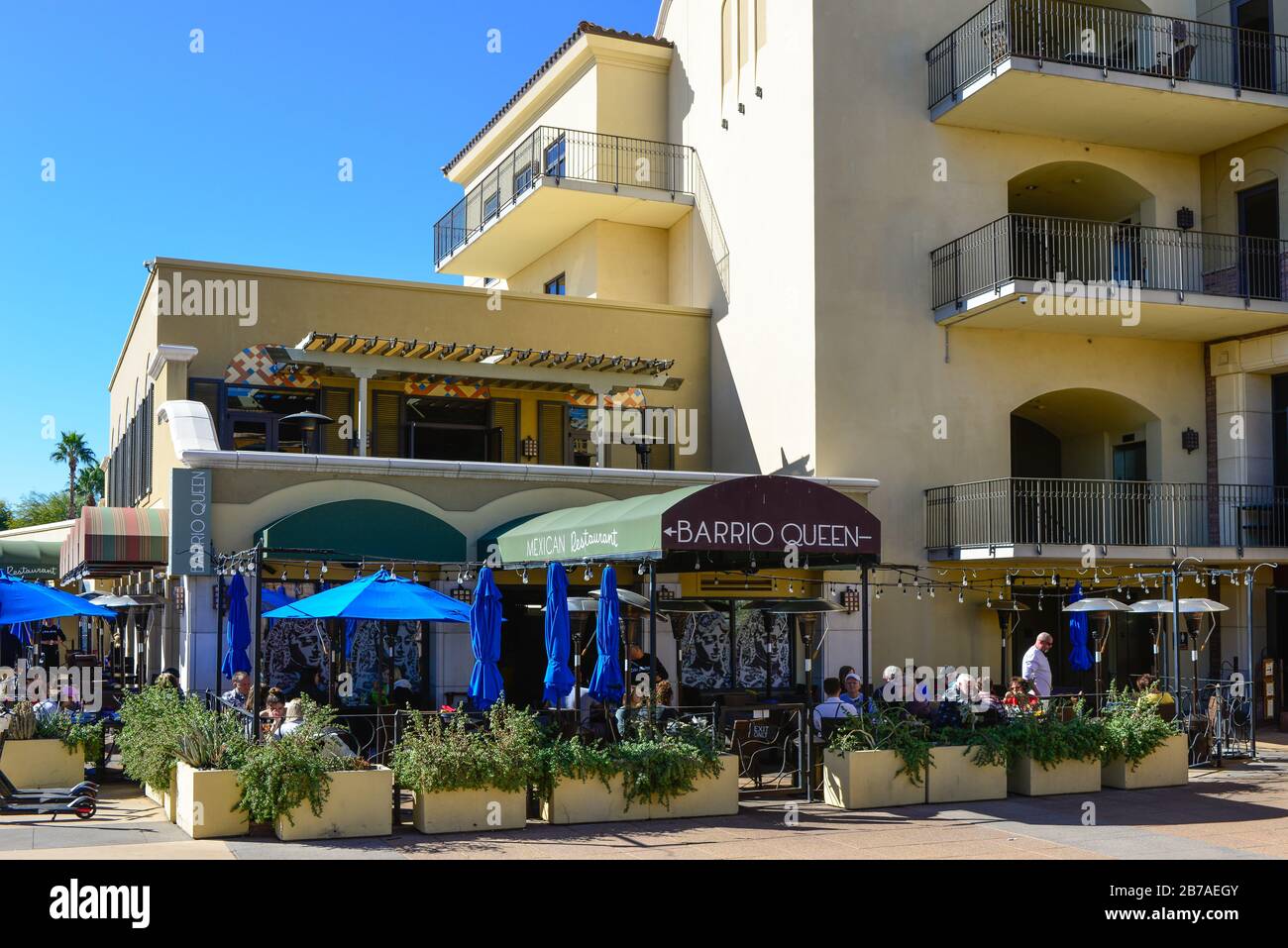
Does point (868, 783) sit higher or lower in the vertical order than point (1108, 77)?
lower

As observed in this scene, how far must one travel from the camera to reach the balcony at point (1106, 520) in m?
22.4

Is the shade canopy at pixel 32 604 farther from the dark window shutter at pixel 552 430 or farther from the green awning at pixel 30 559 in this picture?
the green awning at pixel 30 559

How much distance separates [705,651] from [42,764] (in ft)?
34.5

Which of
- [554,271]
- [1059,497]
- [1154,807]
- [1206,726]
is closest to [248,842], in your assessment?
[1154,807]

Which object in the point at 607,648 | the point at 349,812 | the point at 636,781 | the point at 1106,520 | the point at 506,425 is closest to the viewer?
the point at 349,812

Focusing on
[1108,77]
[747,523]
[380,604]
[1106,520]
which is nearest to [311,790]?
[380,604]

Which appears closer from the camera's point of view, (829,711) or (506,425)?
(829,711)

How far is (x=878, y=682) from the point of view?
2320 cm

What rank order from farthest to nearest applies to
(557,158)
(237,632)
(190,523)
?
(557,158) → (190,523) → (237,632)

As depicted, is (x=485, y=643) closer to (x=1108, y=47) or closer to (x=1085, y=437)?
(x=1085, y=437)

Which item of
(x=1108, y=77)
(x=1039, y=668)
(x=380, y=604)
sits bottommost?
(x=1039, y=668)

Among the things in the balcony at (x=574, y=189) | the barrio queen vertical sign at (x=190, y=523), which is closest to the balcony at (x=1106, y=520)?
the balcony at (x=574, y=189)

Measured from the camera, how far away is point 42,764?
50.1 ft
